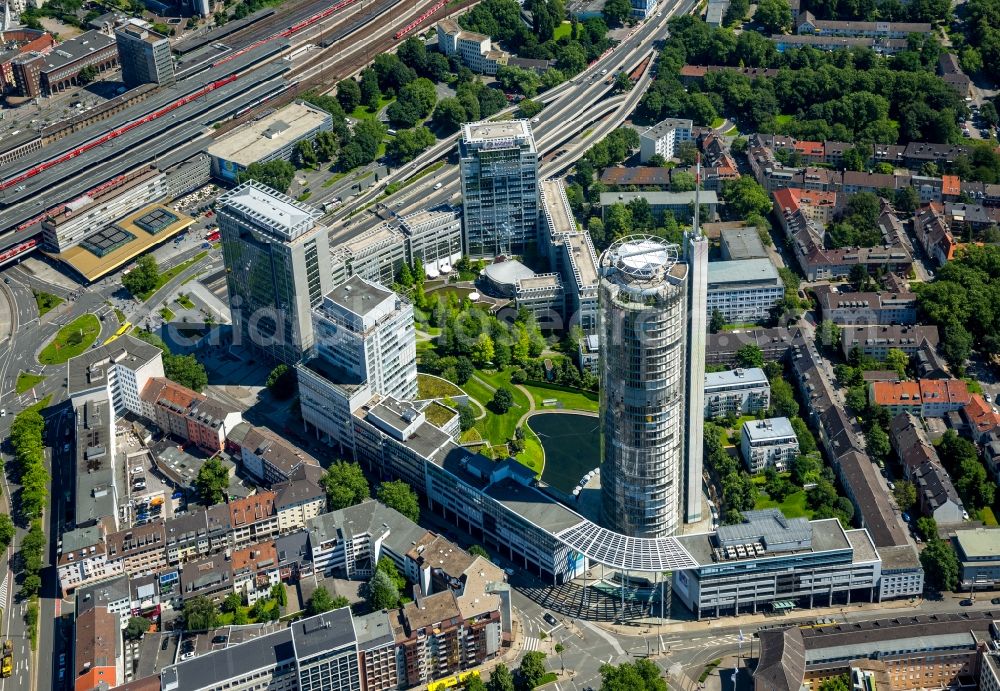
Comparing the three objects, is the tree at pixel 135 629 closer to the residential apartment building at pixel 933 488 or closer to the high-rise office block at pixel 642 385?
the high-rise office block at pixel 642 385

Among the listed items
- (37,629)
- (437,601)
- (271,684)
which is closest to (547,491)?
(437,601)

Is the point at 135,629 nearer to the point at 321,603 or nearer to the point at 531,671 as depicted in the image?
the point at 321,603

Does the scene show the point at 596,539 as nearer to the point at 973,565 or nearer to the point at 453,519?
the point at 453,519

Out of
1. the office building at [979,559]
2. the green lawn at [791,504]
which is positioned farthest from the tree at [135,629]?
the office building at [979,559]

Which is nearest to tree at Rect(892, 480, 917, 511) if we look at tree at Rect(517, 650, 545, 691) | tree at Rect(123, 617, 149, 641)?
tree at Rect(517, 650, 545, 691)

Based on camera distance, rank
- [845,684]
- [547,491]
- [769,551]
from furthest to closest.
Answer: [547,491]
[769,551]
[845,684]

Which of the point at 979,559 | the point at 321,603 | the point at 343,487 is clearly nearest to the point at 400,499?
the point at 343,487

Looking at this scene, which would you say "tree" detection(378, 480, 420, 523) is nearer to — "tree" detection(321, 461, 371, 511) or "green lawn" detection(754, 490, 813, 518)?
"tree" detection(321, 461, 371, 511)
